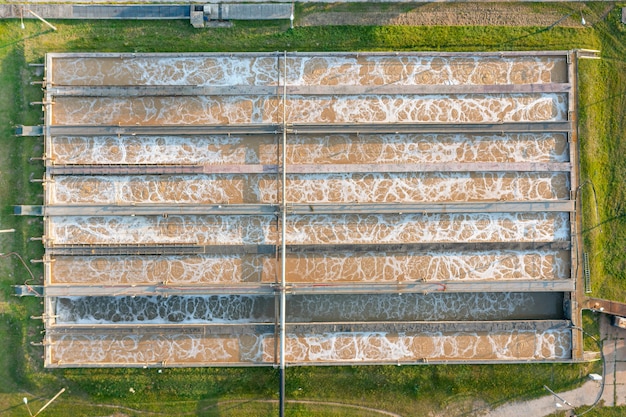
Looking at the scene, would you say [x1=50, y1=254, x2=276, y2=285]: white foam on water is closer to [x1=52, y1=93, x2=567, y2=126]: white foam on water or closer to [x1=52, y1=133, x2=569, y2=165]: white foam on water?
[x1=52, y1=133, x2=569, y2=165]: white foam on water

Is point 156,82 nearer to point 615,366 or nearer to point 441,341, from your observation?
point 441,341

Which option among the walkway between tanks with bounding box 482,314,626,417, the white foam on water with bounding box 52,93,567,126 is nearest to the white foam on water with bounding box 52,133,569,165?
the white foam on water with bounding box 52,93,567,126

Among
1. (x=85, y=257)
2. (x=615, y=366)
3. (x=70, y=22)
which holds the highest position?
(x=70, y=22)

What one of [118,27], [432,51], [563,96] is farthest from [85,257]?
[563,96]

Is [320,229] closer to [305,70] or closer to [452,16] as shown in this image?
[305,70]

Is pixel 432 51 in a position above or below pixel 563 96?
above

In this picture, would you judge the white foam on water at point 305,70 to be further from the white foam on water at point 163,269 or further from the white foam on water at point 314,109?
the white foam on water at point 163,269
